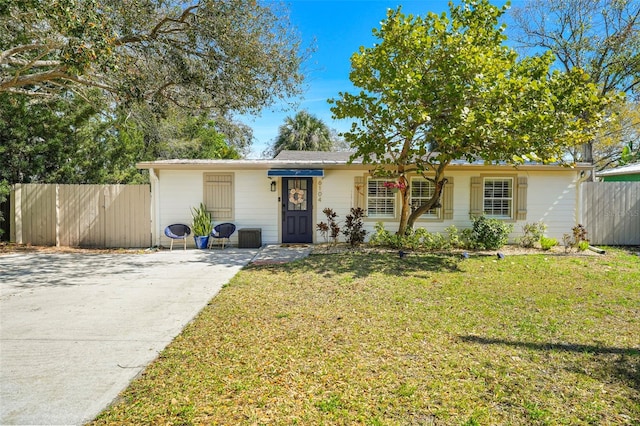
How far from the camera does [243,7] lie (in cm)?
708

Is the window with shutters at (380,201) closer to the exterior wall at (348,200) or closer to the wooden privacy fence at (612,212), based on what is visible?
the exterior wall at (348,200)

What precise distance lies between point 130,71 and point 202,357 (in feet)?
21.2

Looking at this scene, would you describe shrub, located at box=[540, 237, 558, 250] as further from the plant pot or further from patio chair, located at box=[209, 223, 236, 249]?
the plant pot

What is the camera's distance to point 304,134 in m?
19.8

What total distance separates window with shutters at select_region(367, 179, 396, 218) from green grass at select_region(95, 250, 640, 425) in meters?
4.51

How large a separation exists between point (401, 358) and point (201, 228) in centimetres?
772

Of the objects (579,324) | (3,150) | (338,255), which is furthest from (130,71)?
(579,324)

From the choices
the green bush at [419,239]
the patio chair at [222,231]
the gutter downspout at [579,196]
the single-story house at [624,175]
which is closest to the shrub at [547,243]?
the gutter downspout at [579,196]

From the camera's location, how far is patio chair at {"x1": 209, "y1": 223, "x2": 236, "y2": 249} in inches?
379

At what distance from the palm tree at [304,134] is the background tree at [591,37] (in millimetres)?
10882

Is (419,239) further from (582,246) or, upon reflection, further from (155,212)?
(155,212)

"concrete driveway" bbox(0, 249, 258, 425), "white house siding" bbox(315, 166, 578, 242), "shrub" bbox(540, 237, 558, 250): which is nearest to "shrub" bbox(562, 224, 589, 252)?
"shrub" bbox(540, 237, 558, 250)

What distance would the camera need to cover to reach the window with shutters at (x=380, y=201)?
10039mm

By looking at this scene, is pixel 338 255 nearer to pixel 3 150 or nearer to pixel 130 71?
pixel 130 71
